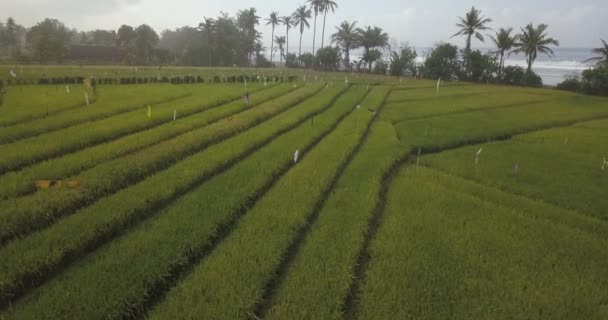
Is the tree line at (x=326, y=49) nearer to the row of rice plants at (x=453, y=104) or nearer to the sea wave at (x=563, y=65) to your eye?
the row of rice plants at (x=453, y=104)

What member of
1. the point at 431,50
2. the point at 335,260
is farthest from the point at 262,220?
the point at 431,50

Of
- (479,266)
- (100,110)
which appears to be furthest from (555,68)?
(479,266)

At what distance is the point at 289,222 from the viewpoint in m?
6.04

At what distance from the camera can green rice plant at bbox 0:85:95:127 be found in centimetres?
1244

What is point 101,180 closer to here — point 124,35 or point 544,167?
point 544,167

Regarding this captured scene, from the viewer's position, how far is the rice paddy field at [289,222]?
4301 millimetres

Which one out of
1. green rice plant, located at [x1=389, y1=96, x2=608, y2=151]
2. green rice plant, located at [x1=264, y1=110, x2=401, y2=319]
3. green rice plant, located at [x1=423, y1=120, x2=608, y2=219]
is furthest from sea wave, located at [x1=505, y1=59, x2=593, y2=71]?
green rice plant, located at [x1=264, y1=110, x2=401, y2=319]

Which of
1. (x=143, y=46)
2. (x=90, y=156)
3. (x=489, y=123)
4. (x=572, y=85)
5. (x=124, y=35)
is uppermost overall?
(x=124, y=35)

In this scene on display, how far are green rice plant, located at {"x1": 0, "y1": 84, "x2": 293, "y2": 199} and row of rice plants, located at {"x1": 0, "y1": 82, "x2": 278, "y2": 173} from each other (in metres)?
0.40

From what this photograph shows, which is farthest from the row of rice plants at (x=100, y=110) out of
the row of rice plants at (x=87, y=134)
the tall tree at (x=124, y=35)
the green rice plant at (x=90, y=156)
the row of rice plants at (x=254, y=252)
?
the tall tree at (x=124, y=35)

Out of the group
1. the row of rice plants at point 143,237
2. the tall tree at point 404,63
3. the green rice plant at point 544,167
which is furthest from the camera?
the tall tree at point 404,63

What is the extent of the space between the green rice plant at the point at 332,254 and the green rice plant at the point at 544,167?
2783 mm

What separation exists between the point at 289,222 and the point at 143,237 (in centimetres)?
226

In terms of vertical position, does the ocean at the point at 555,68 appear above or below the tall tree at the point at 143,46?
above
